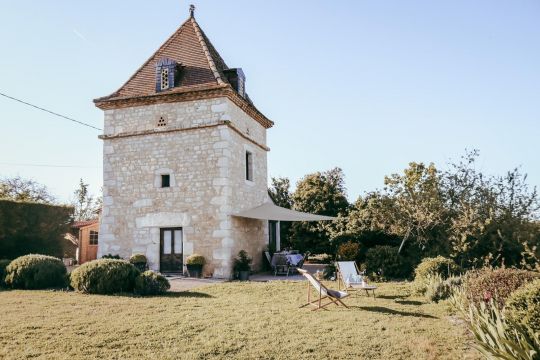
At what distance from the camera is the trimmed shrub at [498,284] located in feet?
19.8

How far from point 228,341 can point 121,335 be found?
145 centimetres

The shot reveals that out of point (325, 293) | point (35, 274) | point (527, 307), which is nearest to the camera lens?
point (527, 307)

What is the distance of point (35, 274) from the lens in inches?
392

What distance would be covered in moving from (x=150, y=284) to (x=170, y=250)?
14.5 feet

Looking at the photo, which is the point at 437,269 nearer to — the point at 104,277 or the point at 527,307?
the point at 527,307

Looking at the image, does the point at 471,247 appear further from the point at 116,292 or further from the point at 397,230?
the point at 116,292

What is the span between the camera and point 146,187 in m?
13.7

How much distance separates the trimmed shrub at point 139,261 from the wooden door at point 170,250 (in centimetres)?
62

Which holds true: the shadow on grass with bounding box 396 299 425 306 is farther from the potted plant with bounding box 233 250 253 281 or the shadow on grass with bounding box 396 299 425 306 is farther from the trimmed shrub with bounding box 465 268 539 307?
the potted plant with bounding box 233 250 253 281

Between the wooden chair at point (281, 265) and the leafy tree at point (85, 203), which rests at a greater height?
the leafy tree at point (85, 203)

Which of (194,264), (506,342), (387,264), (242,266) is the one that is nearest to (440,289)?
(387,264)

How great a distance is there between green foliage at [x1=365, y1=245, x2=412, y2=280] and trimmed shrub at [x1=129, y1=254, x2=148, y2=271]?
6712 millimetres

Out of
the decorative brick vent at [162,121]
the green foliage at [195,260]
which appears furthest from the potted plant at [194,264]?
the decorative brick vent at [162,121]

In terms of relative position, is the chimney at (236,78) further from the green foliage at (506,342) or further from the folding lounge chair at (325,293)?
the green foliage at (506,342)
